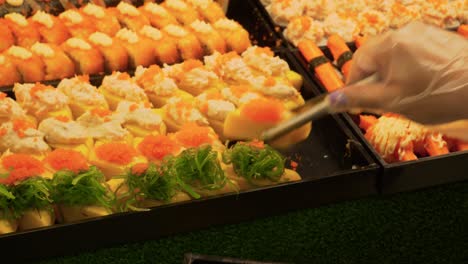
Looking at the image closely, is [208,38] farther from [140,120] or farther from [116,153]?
[116,153]

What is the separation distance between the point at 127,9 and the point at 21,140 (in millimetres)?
1252

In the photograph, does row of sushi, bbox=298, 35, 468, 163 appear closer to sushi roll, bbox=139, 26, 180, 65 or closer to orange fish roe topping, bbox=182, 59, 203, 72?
orange fish roe topping, bbox=182, 59, 203, 72

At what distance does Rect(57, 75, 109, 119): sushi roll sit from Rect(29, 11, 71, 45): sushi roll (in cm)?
49

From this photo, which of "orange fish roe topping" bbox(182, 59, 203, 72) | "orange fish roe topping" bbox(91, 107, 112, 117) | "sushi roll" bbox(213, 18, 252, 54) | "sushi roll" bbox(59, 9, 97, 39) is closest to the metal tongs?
"orange fish roe topping" bbox(91, 107, 112, 117)

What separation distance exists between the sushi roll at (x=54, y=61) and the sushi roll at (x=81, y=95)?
212 millimetres

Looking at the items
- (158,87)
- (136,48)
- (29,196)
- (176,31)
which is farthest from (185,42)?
(29,196)

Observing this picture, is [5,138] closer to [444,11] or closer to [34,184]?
[34,184]

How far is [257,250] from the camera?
2631mm

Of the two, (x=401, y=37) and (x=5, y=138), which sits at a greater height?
(x=5, y=138)

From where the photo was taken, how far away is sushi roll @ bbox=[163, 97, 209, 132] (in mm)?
2902

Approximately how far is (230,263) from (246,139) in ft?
2.44

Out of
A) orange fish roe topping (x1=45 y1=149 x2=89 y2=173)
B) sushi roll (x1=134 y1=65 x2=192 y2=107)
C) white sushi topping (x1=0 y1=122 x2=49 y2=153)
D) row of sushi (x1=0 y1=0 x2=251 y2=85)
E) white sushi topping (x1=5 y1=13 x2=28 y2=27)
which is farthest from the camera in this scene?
white sushi topping (x1=5 y1=13 x2=28 y2=27)

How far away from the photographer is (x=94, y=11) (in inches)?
138

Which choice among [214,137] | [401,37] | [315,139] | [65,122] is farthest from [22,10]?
[401,37]
